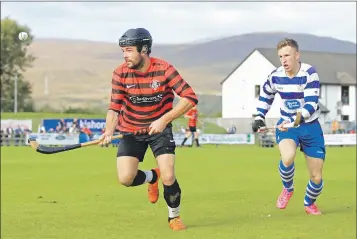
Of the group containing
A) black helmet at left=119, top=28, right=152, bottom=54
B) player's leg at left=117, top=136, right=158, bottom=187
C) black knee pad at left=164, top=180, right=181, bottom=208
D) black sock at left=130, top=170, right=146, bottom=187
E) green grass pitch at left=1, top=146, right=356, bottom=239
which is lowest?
green grass pitch at left=1, top=146, right=356, bottom=239

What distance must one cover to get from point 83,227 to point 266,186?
7.43 m

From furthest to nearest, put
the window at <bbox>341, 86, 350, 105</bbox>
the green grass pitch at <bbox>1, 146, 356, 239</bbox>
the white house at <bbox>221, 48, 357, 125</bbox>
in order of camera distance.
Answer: the window at <bbox>341, 86, 350, 105</bbox>, the white house at <bbox>221, 48, 357, 125</bbox>, the green grass pitch at <bbox>1, 146, 356, 239</bbox>

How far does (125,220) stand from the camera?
421 inches

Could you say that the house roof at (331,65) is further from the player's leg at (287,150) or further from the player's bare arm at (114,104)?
the player's bare arm at (114,104)

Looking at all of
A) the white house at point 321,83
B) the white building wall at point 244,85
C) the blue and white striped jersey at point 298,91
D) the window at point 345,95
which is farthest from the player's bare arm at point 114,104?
the window at point 345,95

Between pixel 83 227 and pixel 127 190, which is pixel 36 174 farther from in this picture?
pixel 83 227

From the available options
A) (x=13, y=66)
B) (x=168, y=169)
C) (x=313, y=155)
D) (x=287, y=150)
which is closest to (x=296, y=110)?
(x=287, y=150)

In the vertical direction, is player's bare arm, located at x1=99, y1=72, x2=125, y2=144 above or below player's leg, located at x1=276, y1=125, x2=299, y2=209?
above

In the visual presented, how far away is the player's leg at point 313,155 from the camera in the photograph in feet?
38.0

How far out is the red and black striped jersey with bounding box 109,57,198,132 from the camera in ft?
32.1

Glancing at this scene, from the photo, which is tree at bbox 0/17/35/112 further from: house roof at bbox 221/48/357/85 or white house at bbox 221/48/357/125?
house roof at bbox 221/48/357/85

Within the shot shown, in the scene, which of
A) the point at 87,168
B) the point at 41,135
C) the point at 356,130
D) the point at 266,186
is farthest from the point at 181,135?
the point at 266,186

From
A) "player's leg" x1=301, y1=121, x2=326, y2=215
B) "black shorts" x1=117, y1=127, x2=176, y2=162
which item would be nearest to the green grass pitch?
"player's leg" x1=301, y1=121, x2=326, y2=215

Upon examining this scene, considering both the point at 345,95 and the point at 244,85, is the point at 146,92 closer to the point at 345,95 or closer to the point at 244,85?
the point at 244,85
